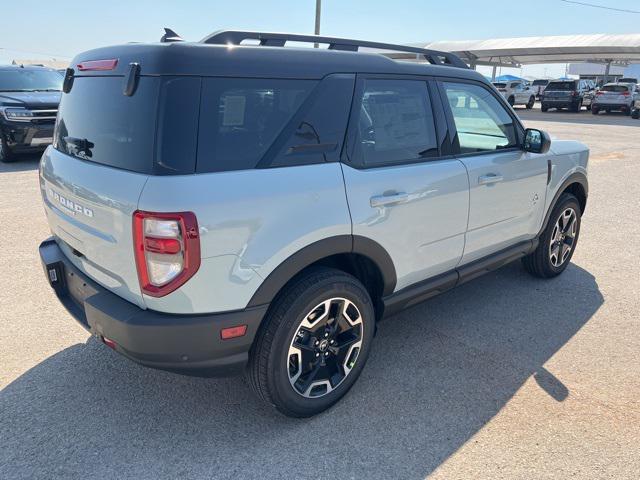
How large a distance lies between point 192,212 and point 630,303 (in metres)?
3.71

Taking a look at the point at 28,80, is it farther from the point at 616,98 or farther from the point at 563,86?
the point at 563,86

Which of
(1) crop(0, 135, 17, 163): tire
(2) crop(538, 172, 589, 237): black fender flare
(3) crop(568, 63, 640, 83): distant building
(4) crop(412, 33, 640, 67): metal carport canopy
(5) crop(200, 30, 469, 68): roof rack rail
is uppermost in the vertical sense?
(4) crop(412, 33, 640, 67): metal carport canopy

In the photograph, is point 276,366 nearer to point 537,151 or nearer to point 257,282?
point 257,282

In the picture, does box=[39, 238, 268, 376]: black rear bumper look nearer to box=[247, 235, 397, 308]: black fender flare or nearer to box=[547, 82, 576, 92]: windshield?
box=[247, 235, 397, 308]: black fender flare

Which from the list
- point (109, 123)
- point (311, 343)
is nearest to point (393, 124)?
point (311, 343)

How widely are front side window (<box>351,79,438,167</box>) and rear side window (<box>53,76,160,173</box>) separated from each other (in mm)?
1018

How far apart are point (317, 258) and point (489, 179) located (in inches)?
60.5

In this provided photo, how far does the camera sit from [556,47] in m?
31.6

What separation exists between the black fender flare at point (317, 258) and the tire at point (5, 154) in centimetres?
921

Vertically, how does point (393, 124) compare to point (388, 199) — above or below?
above

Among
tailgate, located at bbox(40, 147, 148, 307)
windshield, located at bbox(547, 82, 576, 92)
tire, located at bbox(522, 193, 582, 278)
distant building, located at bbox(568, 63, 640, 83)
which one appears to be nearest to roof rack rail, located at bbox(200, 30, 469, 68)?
tailgate, located at bbox(40, 147, 148, 307)

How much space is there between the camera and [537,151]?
366 centimetres

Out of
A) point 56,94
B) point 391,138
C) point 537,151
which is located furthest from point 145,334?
point 56,94

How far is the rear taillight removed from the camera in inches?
79.7
